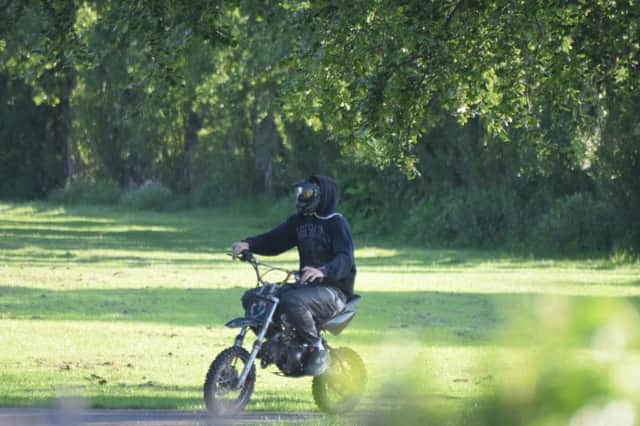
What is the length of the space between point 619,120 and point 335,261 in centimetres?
2647

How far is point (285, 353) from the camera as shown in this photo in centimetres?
1088

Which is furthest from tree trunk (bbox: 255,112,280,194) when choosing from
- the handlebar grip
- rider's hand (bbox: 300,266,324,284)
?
rider's hand (bbox: 300,266,324,284)

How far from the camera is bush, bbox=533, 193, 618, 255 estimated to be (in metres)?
36.5

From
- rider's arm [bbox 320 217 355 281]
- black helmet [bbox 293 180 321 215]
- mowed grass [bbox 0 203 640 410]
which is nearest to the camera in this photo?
mowed grass [bbox 0 203 640 410]

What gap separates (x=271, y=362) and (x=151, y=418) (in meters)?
1.17

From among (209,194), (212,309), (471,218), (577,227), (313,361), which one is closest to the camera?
(313,361)

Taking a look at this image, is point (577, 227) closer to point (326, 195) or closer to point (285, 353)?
point (326, 195)

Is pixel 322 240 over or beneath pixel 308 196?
beneath

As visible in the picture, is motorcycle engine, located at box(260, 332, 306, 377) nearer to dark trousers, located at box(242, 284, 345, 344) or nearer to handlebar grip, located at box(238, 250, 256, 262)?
dark trousers, located at box(242, 284, 345, 344)

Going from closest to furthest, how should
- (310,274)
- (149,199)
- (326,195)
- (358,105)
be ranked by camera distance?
(310,274) → (326,195) → (358,105) → (149,199)

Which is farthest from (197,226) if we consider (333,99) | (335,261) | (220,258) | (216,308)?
(335,261)

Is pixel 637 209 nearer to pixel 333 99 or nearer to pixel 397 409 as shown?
pixel 333 99

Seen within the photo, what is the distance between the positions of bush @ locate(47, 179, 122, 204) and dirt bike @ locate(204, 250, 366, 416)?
2230 inches

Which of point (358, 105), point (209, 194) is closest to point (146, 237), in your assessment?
point (209, 194)
